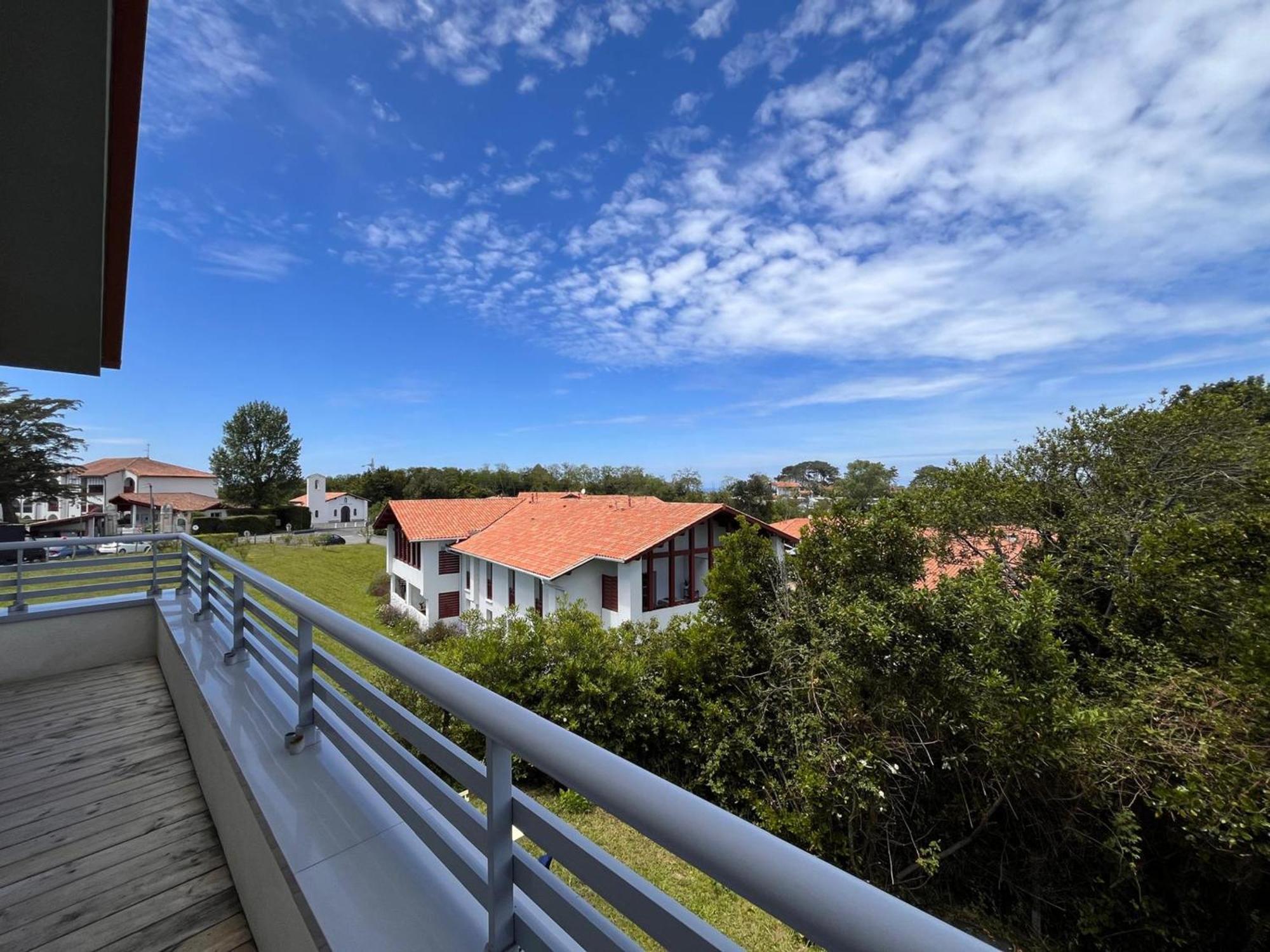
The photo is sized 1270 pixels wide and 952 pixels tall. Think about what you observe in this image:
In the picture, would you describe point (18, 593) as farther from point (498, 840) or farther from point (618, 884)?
point (618, 884)

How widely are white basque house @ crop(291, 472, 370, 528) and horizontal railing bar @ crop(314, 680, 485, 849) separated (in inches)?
2252

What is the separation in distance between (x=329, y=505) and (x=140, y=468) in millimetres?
15149

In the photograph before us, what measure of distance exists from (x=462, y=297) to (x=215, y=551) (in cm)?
1953

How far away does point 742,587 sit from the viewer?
27.2 ft

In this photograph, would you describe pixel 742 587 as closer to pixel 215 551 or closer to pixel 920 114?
pixel 215 551

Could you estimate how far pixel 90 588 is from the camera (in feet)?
14.1

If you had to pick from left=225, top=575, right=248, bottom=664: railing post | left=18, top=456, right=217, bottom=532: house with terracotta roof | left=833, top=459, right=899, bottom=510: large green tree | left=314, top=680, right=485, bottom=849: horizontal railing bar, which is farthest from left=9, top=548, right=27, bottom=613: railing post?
left=18, top=456, right=217, bottom=532: house with terracotta roof

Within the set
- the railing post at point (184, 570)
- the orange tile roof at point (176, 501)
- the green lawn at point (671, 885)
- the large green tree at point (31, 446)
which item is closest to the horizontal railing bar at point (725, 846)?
the green lawn at point (671, 885)

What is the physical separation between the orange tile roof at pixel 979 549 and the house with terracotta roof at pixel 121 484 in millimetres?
46055

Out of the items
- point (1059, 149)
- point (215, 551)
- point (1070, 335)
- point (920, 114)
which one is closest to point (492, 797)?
point (215, 551)

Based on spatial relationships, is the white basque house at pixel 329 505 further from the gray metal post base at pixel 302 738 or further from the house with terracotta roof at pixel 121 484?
the gray metal post base at pixel 302 738

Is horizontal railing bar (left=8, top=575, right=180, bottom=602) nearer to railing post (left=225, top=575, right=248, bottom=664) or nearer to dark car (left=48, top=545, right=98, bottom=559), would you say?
dark car (left=48, top=545, right=98, bottom=559)

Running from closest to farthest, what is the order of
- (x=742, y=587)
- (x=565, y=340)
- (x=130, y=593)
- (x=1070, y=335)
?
1. (x=130, y=593)
2. (x=742, y=587)
3. (x=1070, y=335)
4. (x=565, y=340)

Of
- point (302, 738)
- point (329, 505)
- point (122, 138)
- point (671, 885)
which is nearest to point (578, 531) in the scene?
point (671, 885)
